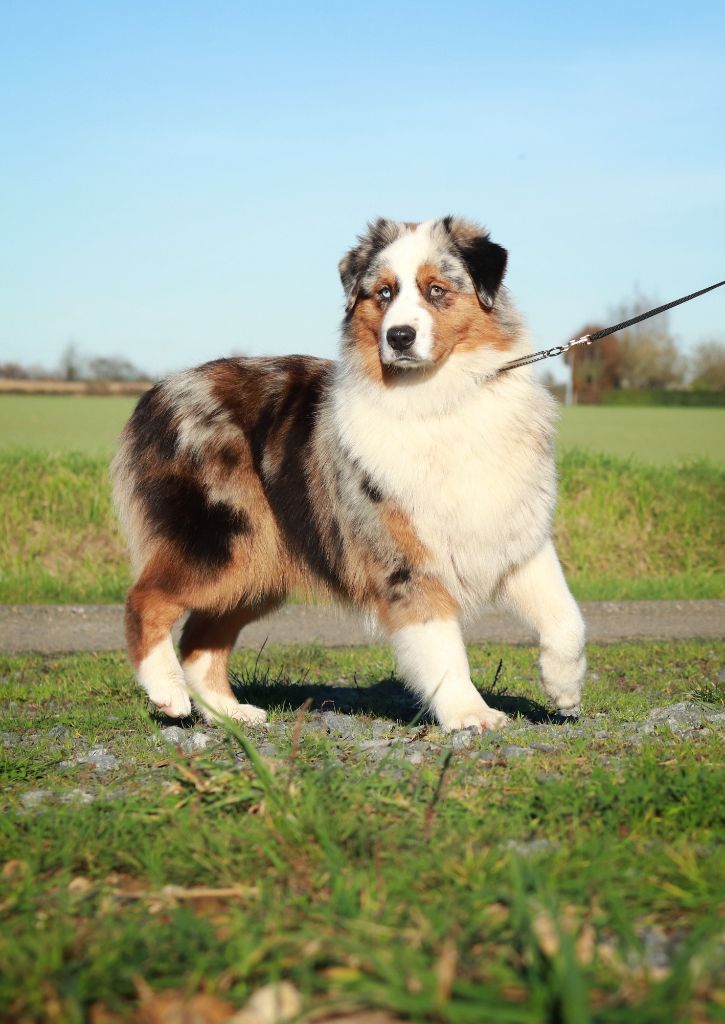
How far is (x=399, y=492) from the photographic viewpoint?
5598 mm

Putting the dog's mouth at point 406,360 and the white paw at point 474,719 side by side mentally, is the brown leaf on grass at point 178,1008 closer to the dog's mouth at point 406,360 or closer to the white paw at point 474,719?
the white paw at point 474,719

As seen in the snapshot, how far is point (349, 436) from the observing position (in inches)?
229

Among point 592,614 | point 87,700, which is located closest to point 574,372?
point 592,614

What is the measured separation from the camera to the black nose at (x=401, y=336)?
525 centimetres

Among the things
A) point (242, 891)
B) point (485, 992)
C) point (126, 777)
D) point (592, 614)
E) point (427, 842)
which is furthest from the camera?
point (592, 614)

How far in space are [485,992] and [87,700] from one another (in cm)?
566

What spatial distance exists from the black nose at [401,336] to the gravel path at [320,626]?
5.38 m

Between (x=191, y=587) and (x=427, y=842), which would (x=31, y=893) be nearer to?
(x=427, y=842)

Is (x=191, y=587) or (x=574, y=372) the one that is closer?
(x=191, y=587)

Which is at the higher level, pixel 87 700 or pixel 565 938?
pixel 565 938

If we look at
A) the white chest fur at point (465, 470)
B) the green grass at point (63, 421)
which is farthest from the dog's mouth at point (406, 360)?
the green grass at point (63, 421)

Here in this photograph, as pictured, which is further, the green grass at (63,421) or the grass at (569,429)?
the grass at (569,429)

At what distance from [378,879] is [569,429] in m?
23.6

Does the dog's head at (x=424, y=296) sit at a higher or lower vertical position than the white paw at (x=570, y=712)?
higher
